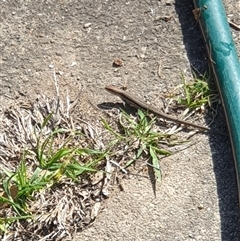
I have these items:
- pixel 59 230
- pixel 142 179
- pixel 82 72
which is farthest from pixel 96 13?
pixel 59 230

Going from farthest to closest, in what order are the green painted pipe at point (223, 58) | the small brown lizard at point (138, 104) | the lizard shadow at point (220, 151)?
the small brown lizard at point (138, 104), the green painted pipe at point (223, 58), the lizard shadow at point (220, 151)

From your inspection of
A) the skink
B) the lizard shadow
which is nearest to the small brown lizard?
the skink

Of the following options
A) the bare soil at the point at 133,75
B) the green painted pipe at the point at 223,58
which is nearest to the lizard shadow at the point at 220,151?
the bare soil at the point at 133,75

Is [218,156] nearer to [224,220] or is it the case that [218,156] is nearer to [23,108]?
[224,220]

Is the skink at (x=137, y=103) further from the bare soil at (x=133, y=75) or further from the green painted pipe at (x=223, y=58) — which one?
the green painted pipe at (x=223, y=58)

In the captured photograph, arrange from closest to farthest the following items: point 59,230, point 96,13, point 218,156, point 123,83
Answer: point 59,230
point 218,156
point 123,83
point 96,13

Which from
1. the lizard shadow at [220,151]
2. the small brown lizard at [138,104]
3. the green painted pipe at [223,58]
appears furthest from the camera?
the small brown lizard at [138,104]
